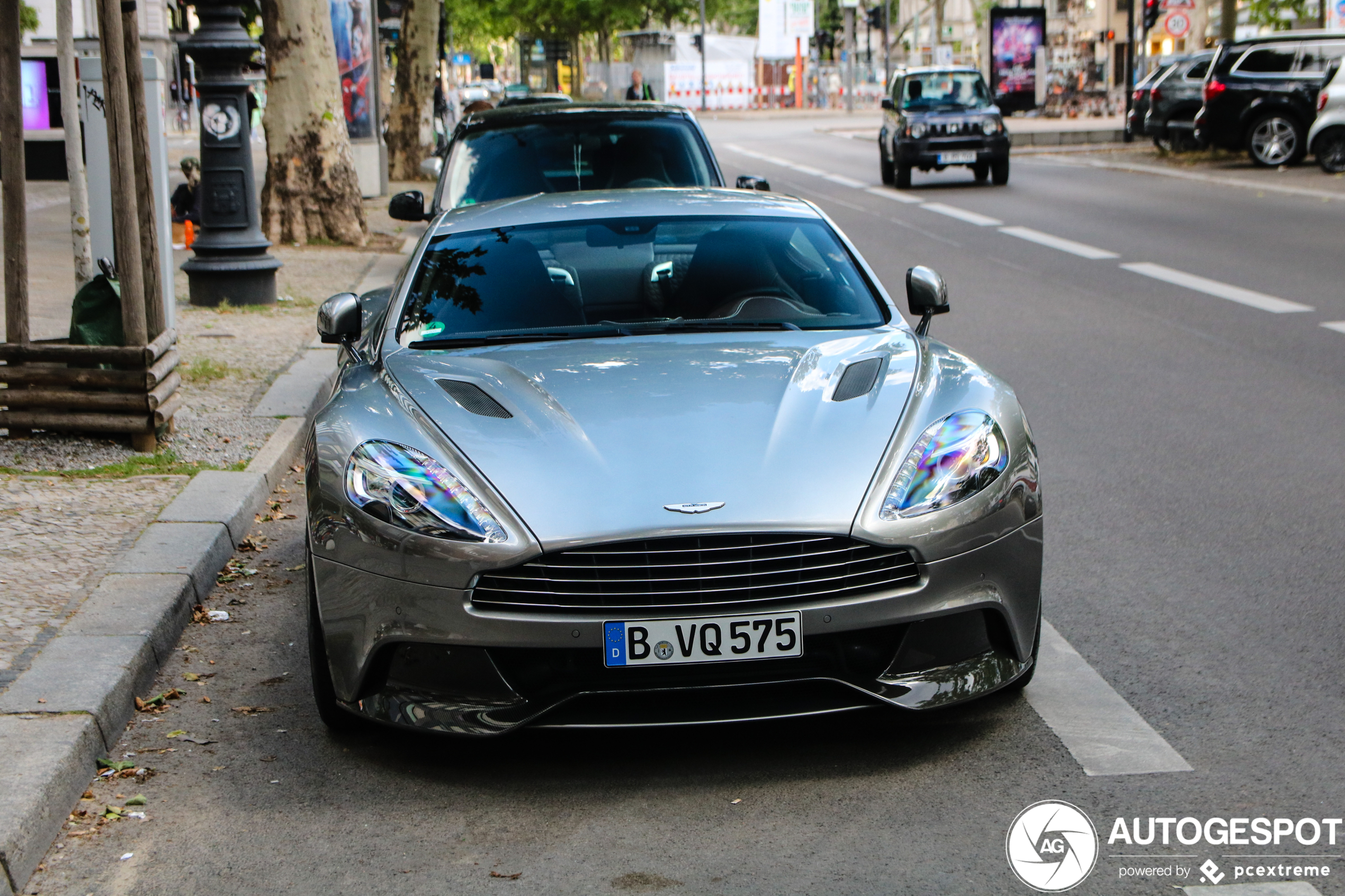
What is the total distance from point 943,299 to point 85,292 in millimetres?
4144

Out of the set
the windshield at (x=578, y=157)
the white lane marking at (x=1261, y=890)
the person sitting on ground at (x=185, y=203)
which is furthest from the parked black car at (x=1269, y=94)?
the white lane marking at (x=1261, y=890)

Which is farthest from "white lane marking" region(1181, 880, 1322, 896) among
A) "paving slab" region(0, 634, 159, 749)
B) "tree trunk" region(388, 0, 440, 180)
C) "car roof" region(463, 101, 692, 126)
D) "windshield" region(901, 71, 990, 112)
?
"tree trunk" region(388, 0, 440, 180)

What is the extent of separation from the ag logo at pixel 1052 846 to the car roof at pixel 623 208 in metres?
2.59

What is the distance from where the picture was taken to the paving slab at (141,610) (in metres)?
4.73

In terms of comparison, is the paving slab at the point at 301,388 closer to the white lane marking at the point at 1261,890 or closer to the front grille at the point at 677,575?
the front grille at the point at 677,575

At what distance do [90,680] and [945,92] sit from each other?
23.7 metres

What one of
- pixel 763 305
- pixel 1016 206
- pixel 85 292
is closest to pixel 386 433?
pixel 763 305

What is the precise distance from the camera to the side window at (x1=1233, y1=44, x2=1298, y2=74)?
26.5 m

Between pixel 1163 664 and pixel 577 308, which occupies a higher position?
pixel 577 308

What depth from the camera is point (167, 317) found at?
321 inches

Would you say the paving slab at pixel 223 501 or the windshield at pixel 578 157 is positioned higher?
the windshield at pixel 578 157

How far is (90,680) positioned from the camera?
4.29 metres

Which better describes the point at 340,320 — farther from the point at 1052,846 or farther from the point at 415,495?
the point at 1052,846

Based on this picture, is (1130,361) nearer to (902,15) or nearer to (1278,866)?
(1278,866)
